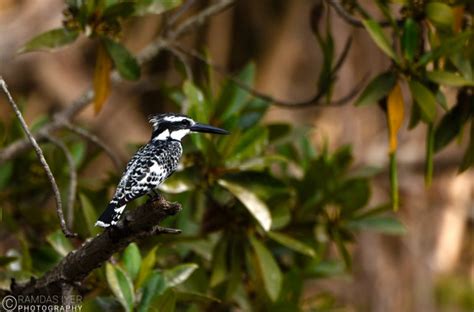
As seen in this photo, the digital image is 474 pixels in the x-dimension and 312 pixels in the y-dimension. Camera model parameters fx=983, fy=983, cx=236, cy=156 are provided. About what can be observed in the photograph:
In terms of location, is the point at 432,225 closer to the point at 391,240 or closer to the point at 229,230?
the point at 391,240

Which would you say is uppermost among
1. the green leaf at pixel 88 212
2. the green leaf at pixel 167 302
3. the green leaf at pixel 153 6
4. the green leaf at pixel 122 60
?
the green leaf at pixel 153 6

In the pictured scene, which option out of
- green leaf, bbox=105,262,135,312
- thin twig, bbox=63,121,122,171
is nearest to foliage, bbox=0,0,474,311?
green leaf, bbox=105,262,135,312

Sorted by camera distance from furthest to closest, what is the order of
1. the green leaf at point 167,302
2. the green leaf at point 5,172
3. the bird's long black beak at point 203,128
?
the green leaf at point 5,172 < the green leaf at point 167,302 < the bird's long black beak at point 203,128

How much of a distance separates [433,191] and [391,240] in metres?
0.52

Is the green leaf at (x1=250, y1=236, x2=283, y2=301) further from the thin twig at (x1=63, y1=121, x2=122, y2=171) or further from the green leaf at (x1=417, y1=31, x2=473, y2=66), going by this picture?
the green leaf at (x1=417, y1=31, x2=473, y2=66)

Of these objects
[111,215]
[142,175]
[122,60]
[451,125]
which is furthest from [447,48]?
[111,215]

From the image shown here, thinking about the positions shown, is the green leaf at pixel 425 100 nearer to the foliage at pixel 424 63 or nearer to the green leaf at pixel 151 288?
the foliage at pixel 424 63

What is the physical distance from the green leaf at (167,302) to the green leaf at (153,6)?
2.98 ft

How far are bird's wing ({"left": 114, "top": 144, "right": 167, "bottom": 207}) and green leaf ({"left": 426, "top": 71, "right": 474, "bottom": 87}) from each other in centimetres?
106

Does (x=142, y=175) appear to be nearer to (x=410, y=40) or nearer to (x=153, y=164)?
(x=153, y=164)

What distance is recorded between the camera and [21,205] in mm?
3502

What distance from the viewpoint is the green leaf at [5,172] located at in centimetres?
334

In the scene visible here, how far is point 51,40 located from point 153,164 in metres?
0.98

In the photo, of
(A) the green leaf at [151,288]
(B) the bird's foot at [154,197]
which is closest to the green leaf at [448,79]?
(A) the green leaf at [151,288]
